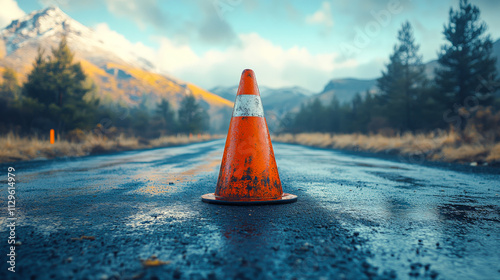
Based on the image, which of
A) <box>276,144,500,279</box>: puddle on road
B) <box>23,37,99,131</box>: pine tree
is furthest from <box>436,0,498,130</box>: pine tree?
<box>23,37,99,131</box>: pine tree

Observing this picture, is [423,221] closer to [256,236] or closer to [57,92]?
[256,236]

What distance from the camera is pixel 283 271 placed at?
7.40 feet

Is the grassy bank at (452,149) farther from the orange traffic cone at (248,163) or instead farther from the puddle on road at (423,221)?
the orange traffic cone at (248,163)

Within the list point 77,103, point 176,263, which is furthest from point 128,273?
point 77,103

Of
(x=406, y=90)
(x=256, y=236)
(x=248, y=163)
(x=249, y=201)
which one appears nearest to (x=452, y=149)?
(x=248, y=163)

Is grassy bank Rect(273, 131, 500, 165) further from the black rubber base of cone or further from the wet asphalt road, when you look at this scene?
the black rubber base of cone

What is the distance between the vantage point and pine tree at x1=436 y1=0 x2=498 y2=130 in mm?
26638

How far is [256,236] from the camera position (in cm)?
311

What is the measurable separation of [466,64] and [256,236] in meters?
30.8

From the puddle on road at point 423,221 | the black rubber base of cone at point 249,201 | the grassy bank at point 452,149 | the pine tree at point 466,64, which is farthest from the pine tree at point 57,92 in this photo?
the pine tree at point 466,64

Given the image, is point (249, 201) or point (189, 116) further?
point (189, 116)

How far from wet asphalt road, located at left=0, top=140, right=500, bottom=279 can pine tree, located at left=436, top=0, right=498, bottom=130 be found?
86.0ft

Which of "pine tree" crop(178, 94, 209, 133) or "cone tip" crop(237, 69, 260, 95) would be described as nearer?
"cone tip" crop(237, 69, 260, 95)

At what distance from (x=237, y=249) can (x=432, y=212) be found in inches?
116
